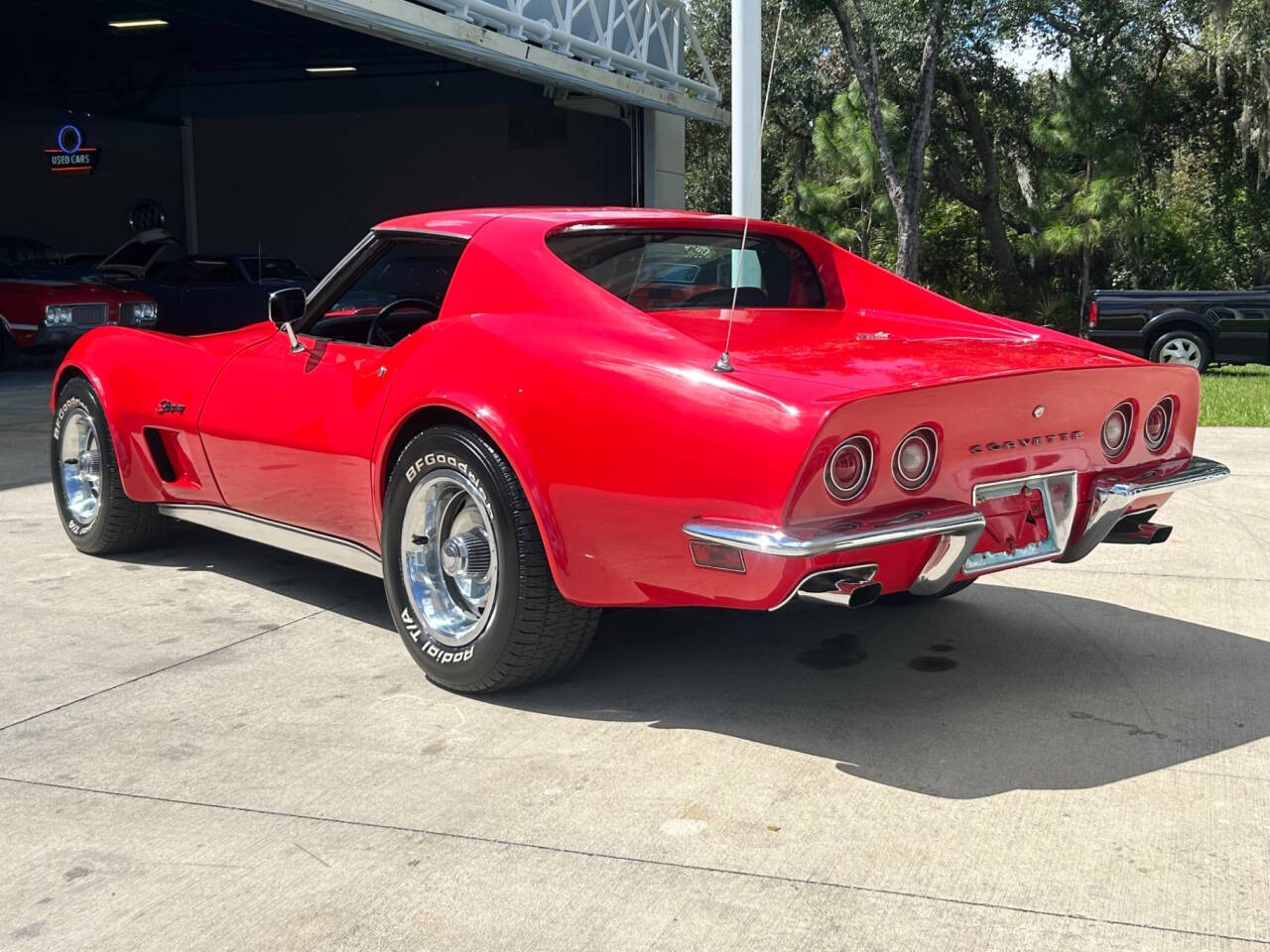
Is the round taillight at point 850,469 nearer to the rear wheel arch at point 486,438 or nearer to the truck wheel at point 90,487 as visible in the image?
the rear wheel arch at point 486,438

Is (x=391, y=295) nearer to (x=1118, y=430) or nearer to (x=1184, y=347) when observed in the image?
(x=1118, y=430)

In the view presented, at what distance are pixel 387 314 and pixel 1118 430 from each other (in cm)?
246

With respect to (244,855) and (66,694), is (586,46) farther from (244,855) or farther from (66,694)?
(244,855)

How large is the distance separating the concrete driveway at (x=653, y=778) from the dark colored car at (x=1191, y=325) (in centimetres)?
→ 1109

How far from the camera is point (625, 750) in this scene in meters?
3.67

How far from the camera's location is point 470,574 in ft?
13.6

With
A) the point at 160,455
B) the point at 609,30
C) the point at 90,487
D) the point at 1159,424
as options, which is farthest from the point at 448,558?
the point at 609,30

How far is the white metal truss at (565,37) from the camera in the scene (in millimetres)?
13039

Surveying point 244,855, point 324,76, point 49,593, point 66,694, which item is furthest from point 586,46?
point 244,855

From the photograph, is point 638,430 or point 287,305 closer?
point 638,430

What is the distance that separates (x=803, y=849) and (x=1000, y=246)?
86.6 feet

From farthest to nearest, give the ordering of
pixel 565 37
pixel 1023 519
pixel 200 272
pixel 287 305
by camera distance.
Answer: pixel 200 272 < pixel 565 37 < pixel 287 305 < pixel 1023 519

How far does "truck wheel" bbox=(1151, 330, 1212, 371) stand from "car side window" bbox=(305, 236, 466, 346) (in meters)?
12.6

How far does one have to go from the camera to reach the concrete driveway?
9.02 feet
